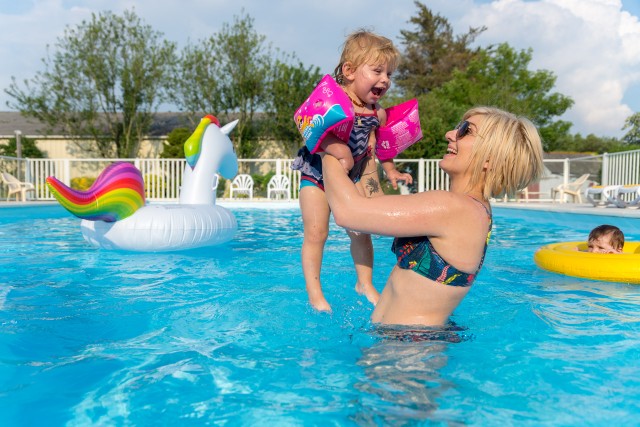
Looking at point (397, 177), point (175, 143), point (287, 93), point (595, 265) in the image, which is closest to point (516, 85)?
point (287, 93)

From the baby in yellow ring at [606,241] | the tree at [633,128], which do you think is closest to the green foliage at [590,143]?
the tree at [633,128]

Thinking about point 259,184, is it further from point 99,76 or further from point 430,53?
point 430,53

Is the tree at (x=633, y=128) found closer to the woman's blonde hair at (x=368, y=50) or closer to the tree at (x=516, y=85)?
the tree at (x=516, y=85)

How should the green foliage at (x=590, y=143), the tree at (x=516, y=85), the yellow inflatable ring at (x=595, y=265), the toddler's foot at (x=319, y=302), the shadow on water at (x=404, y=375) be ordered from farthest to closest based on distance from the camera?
the green foliage at (x=590, y=143)
the tree at (x=516, y=85)
the yellow inflatable ring at (x=595, y=265)
the toddler's foot at (x=319, y=302)
the shadow on water at (x=404, y=375)

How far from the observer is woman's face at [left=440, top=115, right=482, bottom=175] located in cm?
199

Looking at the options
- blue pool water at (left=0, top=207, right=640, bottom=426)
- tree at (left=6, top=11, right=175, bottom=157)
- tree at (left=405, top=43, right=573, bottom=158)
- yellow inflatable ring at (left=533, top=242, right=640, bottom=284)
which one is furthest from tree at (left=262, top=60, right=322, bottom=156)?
blue pool water at (left=0, top=207, right=640, bottom=426)

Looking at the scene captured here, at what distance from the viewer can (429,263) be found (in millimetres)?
1962

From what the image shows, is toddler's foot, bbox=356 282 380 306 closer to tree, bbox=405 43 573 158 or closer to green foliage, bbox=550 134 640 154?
tree, bbox=405 43 573 158

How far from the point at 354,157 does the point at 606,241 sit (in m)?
3.05

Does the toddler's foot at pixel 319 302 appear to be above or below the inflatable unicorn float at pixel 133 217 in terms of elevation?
below

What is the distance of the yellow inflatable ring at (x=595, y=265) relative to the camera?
4.09 m

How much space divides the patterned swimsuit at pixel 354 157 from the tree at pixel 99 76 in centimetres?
2288

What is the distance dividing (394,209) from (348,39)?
1358 mm

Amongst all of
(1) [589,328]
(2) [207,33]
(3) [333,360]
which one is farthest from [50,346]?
(2) [207,33]
